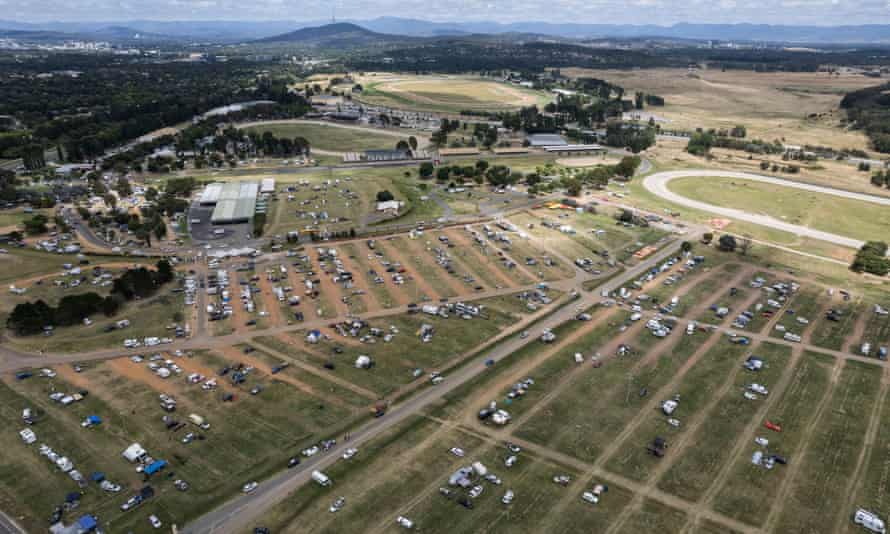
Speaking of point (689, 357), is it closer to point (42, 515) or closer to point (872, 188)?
point (42, 515)

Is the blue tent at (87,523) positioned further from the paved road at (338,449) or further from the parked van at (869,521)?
the parked van at (869,521)

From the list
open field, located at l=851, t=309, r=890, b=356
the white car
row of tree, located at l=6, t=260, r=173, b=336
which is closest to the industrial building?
row of tree, located at l=6, t=260, r=173, b=336

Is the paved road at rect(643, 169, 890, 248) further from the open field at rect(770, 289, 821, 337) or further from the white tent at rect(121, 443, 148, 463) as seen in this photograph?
the white tent at rect(121, 443, 148, 463)

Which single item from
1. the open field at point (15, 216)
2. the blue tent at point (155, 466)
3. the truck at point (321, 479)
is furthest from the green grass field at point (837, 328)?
the open field at point (15, 216)

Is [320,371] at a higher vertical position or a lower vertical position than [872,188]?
lower

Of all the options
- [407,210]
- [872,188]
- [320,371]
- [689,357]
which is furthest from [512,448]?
[872,188]
